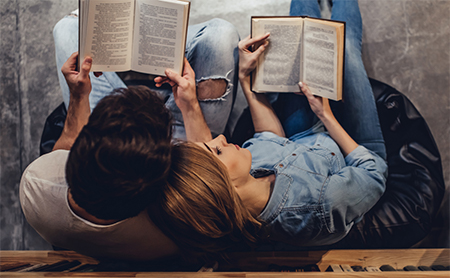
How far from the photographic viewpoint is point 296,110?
4.79 feet

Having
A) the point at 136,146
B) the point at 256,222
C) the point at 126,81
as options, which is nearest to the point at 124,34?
the point at 126,81

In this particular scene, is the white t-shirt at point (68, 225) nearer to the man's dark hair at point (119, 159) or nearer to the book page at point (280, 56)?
the man's dark hair at point (119, 159)

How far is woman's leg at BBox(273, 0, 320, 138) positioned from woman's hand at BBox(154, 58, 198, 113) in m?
0.45

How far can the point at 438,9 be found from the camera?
167cm

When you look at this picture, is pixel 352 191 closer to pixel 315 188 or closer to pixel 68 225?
pixel 315 188

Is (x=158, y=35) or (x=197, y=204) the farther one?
(x=158, y=35)

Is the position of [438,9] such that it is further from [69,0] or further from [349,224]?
[69,0]

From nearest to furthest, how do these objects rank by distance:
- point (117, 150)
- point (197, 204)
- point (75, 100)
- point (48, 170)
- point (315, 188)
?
1. point (117, 150)
2. point (197, 204)
3. point (48, 170)
4. point (315, 188)
5. point (75, 100)

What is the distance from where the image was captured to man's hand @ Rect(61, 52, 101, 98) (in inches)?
47.6

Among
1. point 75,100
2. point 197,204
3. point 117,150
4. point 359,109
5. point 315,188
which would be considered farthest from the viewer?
point 359,109

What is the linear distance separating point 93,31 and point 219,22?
1.86 ft

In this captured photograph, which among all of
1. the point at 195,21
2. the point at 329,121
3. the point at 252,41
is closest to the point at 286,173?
the point at 329,121

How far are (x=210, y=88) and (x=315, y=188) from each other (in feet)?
2.04

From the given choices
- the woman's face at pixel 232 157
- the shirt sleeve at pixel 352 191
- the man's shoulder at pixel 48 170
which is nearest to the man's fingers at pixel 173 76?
the woman's face at pixel 232 157
